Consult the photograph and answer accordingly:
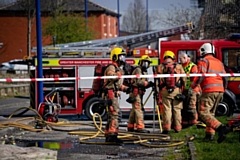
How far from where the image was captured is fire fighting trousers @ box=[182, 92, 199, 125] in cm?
1461

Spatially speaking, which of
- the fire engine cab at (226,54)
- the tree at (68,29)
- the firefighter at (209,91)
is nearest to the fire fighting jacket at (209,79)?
the firefighter at (209,91)

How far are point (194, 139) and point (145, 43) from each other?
9.41 m

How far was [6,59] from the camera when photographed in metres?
66.1

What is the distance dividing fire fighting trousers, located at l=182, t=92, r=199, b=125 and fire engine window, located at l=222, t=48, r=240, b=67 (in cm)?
252

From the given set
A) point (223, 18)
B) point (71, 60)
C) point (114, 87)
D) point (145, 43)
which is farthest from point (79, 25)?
point (114, 87)

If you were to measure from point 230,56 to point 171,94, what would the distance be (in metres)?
4.16

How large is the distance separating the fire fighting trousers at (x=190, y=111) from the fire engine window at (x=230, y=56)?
2517 mm

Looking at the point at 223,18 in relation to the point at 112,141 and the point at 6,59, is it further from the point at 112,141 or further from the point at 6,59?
the point at 6,59

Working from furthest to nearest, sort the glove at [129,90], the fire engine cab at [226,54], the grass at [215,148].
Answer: the fire engine cab at [226,54]
the glove at [129,90]
the grass at [215,148]

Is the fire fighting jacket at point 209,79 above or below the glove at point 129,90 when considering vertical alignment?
above

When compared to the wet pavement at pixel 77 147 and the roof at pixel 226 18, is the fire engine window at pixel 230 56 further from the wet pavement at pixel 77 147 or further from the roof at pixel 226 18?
the roof at pixel 226 18

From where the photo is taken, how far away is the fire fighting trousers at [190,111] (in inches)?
575

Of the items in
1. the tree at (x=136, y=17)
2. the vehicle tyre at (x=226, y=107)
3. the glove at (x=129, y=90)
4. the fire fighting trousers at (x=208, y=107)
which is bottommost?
the vehicle tyre at (x=226, y=107)

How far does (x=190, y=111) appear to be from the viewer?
48.1 ft
